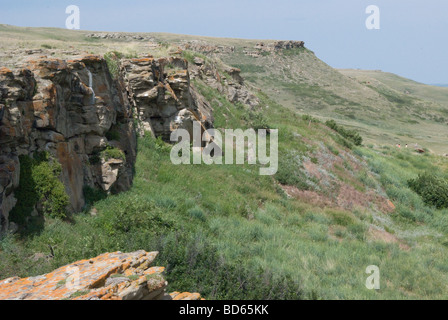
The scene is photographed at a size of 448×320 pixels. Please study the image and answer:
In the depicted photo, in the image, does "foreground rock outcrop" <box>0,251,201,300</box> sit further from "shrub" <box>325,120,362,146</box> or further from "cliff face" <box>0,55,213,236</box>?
"shrub" <box>325,120,362,146</box>

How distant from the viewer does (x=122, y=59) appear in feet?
50.5

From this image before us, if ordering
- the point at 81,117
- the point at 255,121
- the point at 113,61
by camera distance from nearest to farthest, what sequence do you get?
the point at 81,117, the point at 113,61, the point at 255,121

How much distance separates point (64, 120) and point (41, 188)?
2.34m

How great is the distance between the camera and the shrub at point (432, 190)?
18.3 m

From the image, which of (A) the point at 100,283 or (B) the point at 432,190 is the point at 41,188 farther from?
(B) the point at 432,190

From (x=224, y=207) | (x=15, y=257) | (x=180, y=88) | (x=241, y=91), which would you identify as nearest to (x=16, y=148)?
(x=15, y=257)

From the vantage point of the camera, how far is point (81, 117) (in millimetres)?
10289

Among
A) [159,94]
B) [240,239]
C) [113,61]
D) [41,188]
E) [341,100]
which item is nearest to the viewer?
[41,188]

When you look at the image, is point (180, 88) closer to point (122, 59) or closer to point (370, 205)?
point (122, 59)

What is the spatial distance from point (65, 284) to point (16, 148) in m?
4.19

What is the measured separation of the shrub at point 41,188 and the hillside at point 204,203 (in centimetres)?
14

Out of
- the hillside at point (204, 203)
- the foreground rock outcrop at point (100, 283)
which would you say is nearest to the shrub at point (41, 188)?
the hillside at point (204, 203)

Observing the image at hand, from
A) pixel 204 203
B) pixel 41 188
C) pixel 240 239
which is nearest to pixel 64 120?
pixel 41 188

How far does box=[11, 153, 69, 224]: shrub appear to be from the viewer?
746 cm
